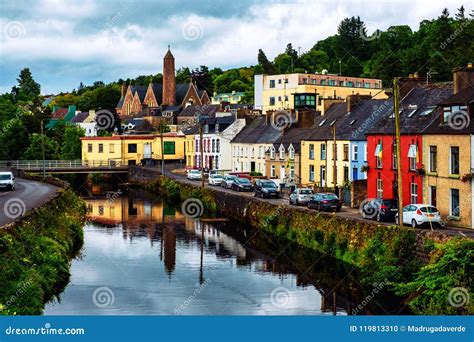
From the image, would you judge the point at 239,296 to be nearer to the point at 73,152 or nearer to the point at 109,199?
the point at 109,199

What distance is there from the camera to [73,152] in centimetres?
12019

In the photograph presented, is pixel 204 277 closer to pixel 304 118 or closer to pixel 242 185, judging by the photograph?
pixel 242 185

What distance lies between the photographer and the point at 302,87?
123 meters

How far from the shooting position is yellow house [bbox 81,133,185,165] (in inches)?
4498

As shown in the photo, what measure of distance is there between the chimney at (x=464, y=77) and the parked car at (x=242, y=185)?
27.9 m

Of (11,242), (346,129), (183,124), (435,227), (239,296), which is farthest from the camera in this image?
(183,124)

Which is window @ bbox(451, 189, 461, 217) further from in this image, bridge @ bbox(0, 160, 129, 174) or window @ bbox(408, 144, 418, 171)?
bridge @ bbox(0, 160, 129, 174)

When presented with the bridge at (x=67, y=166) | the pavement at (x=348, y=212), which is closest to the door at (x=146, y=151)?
the bridge at (x=67, y=166)

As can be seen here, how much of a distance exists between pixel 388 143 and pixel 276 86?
78.0 m

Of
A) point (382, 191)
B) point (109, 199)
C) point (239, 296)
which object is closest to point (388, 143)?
point (382, 191)

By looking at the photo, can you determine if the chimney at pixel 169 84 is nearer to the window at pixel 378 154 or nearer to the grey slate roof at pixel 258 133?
the grey slate roof at pixel 258 133

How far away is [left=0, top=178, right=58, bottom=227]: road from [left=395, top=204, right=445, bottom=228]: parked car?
20.6 m

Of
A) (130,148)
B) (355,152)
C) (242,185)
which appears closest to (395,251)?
(355,152)

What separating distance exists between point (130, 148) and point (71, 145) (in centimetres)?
1155
